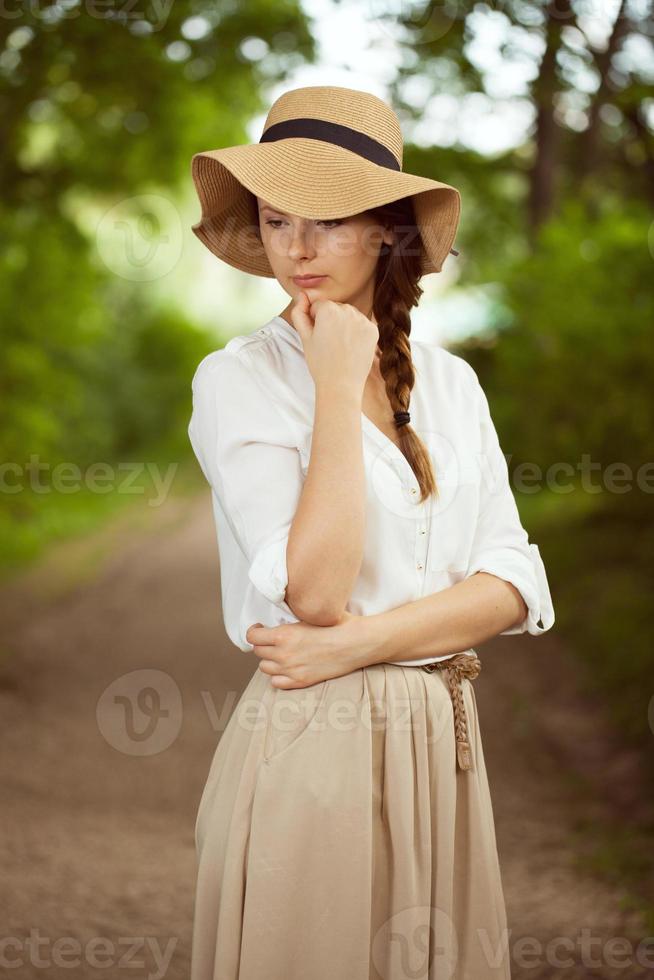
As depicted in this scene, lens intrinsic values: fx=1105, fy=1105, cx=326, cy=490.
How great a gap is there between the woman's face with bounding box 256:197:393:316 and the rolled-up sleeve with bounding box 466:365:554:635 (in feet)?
1.12

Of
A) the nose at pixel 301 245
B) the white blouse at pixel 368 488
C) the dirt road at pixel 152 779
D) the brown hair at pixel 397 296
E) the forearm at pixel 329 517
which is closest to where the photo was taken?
the forearm at pixel 329 517

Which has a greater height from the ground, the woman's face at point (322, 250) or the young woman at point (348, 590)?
A: the woman's face at point (322, 250)

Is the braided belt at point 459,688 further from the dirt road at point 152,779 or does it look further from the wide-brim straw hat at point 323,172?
the dirt road at point 152,779

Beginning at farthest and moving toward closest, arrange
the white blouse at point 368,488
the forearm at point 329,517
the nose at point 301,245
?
1. the nose at point 301,245
2. the white blouse at point 368,488
3. the forearm at point 329,517

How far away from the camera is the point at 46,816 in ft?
17.6

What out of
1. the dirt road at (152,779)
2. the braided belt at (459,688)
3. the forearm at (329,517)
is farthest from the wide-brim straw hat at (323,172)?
the dirt road at (152,779)

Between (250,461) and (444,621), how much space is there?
466 millimetres

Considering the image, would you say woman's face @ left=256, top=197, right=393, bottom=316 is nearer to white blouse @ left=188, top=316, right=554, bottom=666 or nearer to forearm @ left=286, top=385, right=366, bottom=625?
white blouse @ left=188, top=316, right=554, bottom=666

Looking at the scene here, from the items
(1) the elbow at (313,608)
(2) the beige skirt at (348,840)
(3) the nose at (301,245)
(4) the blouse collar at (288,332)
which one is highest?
(3) the nose at (301,245)

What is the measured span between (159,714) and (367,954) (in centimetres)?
551

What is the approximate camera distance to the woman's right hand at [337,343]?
76.9 inches

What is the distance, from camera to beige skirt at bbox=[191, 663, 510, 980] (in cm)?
201

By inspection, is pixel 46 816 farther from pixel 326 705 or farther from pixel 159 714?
pixel 326 705

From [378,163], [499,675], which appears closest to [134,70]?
[499,675]
